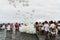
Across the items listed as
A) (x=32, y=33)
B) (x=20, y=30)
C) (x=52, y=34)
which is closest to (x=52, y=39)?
(x=52, y=34)

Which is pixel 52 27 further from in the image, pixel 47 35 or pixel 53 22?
pixel 47 35

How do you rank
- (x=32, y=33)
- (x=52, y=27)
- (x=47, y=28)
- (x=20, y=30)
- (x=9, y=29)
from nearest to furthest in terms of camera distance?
(x=52, y=27) < (x=47, y=28) < (x=32, y=33) < (x=9, y=29) < (x=20, y=30)

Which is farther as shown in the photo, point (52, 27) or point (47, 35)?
point (47, 35)

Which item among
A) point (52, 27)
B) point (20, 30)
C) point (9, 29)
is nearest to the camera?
point (52, 27)

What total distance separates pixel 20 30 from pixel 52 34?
57.3 ft

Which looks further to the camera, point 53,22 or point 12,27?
point 12,27

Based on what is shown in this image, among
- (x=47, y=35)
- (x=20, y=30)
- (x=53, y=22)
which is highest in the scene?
(x=53, y=22)

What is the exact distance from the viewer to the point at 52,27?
72.4 ft

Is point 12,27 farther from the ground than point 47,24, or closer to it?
closer to it

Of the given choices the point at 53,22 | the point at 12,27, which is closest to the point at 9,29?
the point at 12,27

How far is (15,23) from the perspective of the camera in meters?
38.2

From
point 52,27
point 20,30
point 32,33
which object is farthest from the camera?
point 20,30

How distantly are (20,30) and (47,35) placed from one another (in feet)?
47.4

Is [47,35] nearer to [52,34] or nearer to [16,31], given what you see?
[52,34]
